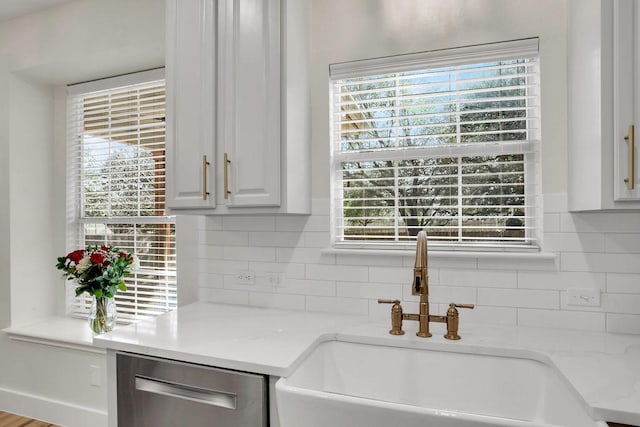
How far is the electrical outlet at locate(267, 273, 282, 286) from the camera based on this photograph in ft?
6.60

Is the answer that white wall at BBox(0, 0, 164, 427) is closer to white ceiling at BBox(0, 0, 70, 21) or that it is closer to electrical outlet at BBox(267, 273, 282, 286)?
white ceiling at BBox(0, 0, 70, 21)

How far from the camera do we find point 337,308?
190 centimetres

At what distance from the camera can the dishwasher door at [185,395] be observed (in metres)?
1.24

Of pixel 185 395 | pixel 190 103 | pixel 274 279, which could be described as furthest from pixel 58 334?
pixel 190 103

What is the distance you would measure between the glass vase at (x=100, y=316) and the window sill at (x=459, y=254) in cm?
145

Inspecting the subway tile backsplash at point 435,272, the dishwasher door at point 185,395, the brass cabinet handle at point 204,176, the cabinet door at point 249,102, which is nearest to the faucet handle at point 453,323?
the subway tile backsplash at point 435,272

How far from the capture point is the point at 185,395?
52.8 inches

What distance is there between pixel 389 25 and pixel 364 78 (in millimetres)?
262

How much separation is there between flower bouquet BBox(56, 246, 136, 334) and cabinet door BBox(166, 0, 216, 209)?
800 mm

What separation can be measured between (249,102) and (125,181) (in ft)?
5.21

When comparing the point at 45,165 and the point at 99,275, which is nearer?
the point at 99,275

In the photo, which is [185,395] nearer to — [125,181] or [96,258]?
[96,258]

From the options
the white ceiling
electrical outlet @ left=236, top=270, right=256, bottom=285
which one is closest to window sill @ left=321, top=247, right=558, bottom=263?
electrical outlet @ left=236, top=270, right=256, bottom=285

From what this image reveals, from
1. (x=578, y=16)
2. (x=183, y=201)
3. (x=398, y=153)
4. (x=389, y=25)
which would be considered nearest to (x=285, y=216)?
(x=183, y=201)
